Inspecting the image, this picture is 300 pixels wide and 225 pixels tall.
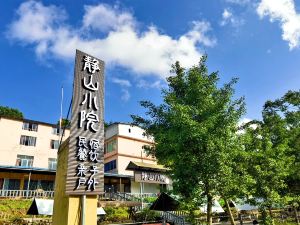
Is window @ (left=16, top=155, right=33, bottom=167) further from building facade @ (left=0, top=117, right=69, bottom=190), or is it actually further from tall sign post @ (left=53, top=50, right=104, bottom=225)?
tall sign post @ (left=53, top=50, right=104, bottom=225)

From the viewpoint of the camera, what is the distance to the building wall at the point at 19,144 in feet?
144

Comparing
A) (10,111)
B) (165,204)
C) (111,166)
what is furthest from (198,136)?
(10,111)

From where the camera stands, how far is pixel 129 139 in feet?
157

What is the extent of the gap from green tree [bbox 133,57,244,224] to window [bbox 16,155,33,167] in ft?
109

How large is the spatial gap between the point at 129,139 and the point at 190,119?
32.1m

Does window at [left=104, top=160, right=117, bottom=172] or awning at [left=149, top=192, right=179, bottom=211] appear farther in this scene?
window at [left=104, top=160, right=117, bottom=172]

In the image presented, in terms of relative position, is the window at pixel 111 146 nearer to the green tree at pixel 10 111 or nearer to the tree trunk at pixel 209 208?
the green tree at pixel 10 111

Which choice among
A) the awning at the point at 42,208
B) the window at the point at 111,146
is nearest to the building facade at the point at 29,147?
the window at the point at 111,146

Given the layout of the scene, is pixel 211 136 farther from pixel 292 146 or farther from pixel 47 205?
pixel 292 146

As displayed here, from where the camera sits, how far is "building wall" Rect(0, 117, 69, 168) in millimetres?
43800

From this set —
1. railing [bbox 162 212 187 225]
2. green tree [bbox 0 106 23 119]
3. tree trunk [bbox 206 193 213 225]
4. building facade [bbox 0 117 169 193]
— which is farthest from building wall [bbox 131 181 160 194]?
green tree [bbox 0 106 23 119]

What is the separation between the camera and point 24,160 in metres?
45.2

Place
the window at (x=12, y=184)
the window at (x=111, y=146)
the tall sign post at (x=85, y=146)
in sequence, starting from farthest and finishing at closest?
the window at (x=111, y=146), the window at (x=12, y=184), the tall sign post at (x=85, y=146)

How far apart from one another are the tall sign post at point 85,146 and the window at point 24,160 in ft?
131
